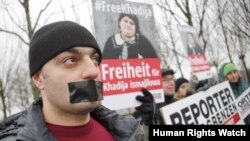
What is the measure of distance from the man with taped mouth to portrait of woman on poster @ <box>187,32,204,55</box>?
3.28 metres

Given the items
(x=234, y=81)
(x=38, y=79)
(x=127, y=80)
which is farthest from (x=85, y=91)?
(x=234, y=81)

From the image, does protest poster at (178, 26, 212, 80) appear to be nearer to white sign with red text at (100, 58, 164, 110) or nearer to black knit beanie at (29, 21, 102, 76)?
white sign with red text at (100, 58, 164, 110)

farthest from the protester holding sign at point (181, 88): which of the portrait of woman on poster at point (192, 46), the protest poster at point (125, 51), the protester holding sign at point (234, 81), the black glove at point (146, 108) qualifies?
the black glove at point (146, 108)

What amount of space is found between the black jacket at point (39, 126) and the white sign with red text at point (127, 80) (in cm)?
96

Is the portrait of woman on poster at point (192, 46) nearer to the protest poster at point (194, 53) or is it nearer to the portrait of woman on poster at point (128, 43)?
the protest poster at point (194, 53)

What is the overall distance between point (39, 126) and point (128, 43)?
1.73 metres

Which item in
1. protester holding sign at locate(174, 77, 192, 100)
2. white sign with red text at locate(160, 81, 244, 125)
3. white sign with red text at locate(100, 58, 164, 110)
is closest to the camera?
white sign with red text at locate(100, 58, 164, 110)

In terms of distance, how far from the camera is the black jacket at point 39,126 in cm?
155

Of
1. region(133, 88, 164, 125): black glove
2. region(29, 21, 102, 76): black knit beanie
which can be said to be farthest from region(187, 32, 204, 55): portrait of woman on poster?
region(29, 21, 102, 76): black knit beanie

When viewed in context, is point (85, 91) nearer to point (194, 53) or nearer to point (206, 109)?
point (206, 109)

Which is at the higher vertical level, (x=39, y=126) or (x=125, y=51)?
(x=125, y=51)

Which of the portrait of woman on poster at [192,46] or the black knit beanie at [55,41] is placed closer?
the black knit beanie at [55,41]

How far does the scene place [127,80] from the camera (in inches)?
124

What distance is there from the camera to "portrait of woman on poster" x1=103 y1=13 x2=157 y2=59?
10.0ft
